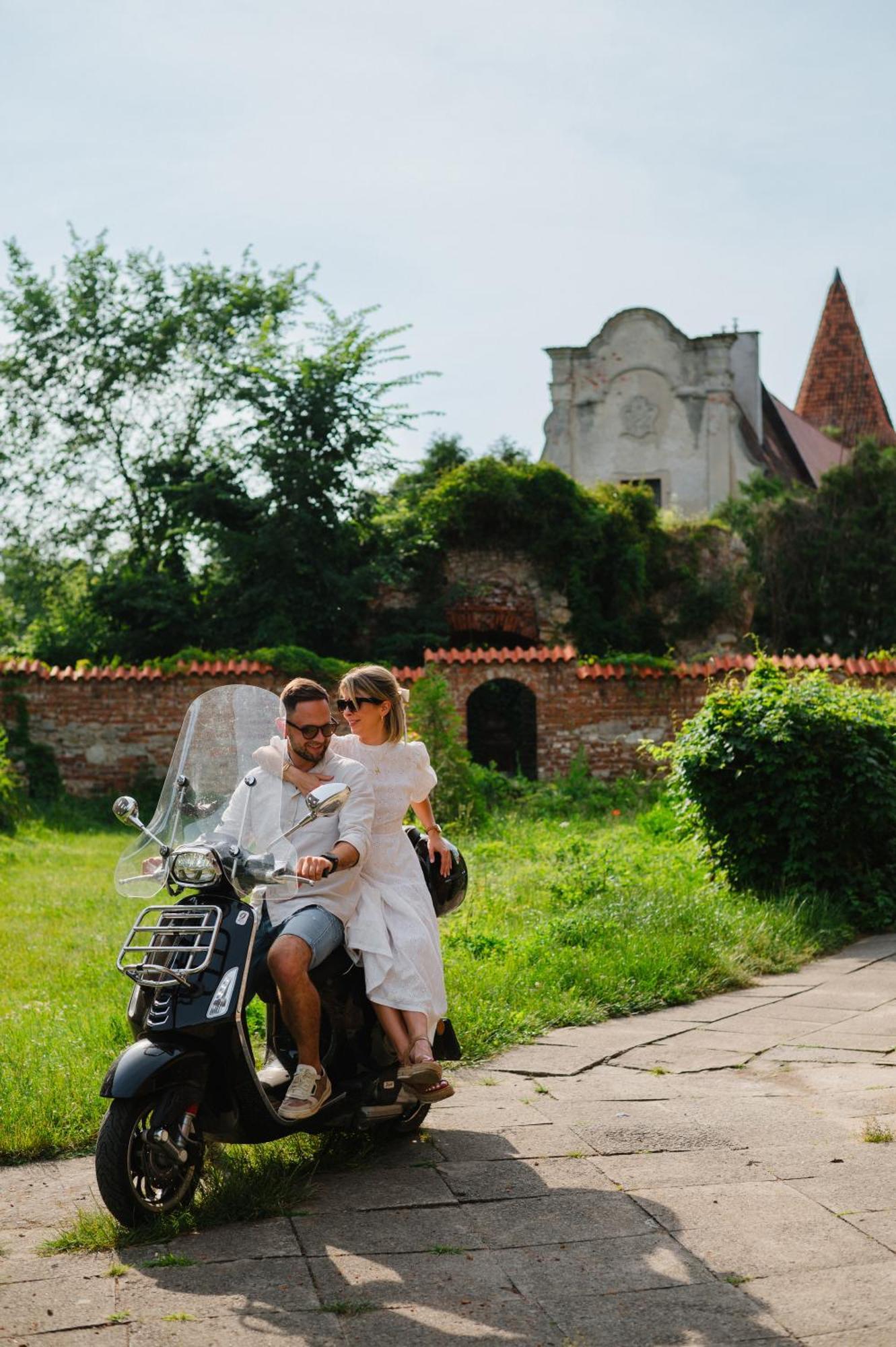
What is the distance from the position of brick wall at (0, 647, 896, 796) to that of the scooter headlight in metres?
14.3

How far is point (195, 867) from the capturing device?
3922 millimetres

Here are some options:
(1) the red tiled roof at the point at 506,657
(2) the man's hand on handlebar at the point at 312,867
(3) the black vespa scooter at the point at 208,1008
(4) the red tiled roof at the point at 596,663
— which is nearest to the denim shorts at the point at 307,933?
(3) the black vespa scooter at the point at 208,1008

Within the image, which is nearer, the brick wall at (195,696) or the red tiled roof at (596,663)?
the red tiled roof at (596,663)

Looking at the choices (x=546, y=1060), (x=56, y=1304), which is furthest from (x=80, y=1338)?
(x=546, y=1060)

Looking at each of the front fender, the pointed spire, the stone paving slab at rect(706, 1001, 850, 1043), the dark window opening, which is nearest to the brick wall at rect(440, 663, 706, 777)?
the stone paving slab at rect(706, 1001, 850, 1043)

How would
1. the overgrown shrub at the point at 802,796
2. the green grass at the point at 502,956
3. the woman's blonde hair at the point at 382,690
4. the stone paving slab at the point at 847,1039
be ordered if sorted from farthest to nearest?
1. the overgrown shrub at the point at 802,796
2. the stone paving slab at the point at 847,1039
3. the green grass at the point at 502,956
4. the woman's blonde hair at the point at 382,690

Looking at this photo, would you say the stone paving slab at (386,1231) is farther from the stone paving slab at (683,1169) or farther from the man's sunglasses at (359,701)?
the man's sunglasses at (359,701)

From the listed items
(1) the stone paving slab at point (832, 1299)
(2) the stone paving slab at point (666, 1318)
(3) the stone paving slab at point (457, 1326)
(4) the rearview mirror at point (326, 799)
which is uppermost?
(4) the rearview mirror at point (326, 799)

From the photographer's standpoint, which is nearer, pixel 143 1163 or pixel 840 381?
pixel 143 1163

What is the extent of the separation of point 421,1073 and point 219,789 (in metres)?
1.15

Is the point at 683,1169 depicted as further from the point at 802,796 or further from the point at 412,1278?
the point at 802,796

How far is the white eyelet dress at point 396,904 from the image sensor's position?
4.39m

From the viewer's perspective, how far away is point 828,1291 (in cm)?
325

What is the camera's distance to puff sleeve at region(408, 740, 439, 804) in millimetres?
4812
